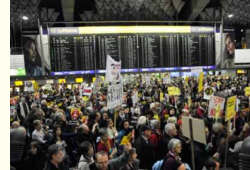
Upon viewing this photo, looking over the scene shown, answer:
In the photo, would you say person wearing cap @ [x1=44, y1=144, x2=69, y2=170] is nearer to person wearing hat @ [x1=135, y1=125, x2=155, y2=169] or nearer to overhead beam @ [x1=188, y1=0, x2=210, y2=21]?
person wearing hat @ [x1=135, y1=125, x2=155, y2=169]

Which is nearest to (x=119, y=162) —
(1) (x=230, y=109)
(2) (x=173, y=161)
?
(2) (x=173, y=161)

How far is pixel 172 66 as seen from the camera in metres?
15.4

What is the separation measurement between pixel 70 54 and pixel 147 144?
419 inches

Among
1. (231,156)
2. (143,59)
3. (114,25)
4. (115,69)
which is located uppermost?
(114,25)

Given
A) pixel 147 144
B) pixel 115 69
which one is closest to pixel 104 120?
pixel 115 69

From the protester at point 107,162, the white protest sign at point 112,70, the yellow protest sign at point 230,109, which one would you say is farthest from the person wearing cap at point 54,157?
the yellow protest sign at point 230,109

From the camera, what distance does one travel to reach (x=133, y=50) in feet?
48.5

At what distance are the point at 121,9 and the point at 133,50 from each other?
250cm

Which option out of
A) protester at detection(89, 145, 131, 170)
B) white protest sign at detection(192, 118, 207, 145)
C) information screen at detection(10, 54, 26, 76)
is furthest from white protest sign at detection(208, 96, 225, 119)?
information screen at detection(10, 54, 26, 76)

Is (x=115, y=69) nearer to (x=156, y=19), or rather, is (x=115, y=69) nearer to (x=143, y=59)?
(x=143, y=59)

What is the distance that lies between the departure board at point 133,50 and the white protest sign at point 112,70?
9.21 m

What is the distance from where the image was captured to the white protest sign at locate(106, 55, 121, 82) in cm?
517

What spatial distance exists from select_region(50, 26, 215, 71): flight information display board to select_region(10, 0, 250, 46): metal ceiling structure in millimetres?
1270

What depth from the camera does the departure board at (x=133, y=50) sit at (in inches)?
550
